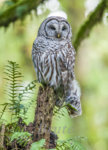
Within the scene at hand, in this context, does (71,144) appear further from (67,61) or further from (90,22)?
(90,22)

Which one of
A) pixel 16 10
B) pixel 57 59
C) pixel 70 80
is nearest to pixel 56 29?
pixel 57 59

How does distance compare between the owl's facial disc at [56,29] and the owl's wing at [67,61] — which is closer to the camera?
the owl's wing at [67,61]

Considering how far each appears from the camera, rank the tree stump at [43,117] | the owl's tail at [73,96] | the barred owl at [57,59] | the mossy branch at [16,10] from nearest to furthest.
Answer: the tree stump at [43,117] → the barred owl at [57,59] → the owl's tail at [73,96] → the mossy branch at [16,10]

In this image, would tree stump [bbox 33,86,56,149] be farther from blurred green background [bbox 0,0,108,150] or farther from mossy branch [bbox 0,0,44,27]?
blurred green background [bbox 0,0,108,150]

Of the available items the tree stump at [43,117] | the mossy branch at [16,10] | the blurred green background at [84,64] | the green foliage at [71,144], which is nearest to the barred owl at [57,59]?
the tree stump at [43,117]

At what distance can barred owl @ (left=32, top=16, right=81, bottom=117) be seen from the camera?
196 inches

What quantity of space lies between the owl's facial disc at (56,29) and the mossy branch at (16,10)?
5.50ft

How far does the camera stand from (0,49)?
38.8 ft

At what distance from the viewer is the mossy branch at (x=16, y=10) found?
266 inches

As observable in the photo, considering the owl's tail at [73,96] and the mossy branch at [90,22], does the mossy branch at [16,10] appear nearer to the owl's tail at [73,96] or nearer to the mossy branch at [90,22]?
the mossy branch at [90,22]

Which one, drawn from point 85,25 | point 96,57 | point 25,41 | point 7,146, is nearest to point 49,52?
point 7,146

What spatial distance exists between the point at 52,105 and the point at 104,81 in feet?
27.4

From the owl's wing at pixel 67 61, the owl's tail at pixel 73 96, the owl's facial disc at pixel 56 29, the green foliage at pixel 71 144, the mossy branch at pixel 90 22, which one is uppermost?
the mossy branch at pixel 90 22

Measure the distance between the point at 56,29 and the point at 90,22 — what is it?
2098 mm
